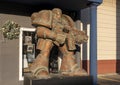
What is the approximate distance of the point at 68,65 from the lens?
8.73 meters

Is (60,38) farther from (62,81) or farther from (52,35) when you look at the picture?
(62,81)

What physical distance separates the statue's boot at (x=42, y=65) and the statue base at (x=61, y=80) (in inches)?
5.4

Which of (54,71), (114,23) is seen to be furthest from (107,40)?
(54,71)

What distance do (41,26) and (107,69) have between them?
6148 millimetres

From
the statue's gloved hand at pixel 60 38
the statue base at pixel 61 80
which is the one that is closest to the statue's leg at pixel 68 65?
the statue base at pixel 61 80

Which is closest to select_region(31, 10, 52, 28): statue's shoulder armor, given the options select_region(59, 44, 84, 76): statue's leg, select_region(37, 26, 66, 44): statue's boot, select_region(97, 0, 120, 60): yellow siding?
select_region(37, 26, 66, 44): statue's boot

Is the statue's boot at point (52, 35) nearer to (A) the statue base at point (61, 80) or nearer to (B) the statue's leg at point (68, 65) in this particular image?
(B) the statue's leg at point (68, 65)

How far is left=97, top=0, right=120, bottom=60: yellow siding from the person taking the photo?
13.5 m

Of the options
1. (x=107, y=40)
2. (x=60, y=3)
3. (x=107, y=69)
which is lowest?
(x=107, y=69)

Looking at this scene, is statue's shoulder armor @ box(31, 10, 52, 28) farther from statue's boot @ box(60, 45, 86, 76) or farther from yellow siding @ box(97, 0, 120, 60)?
yellow siding @ box(97, 0, 120, 60)

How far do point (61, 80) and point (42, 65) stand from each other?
2.18ft

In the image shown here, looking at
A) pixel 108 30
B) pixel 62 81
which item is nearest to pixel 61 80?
pixel 62 81

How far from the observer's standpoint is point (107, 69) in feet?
45.0

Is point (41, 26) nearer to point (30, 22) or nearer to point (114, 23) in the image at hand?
point (30, 22)
